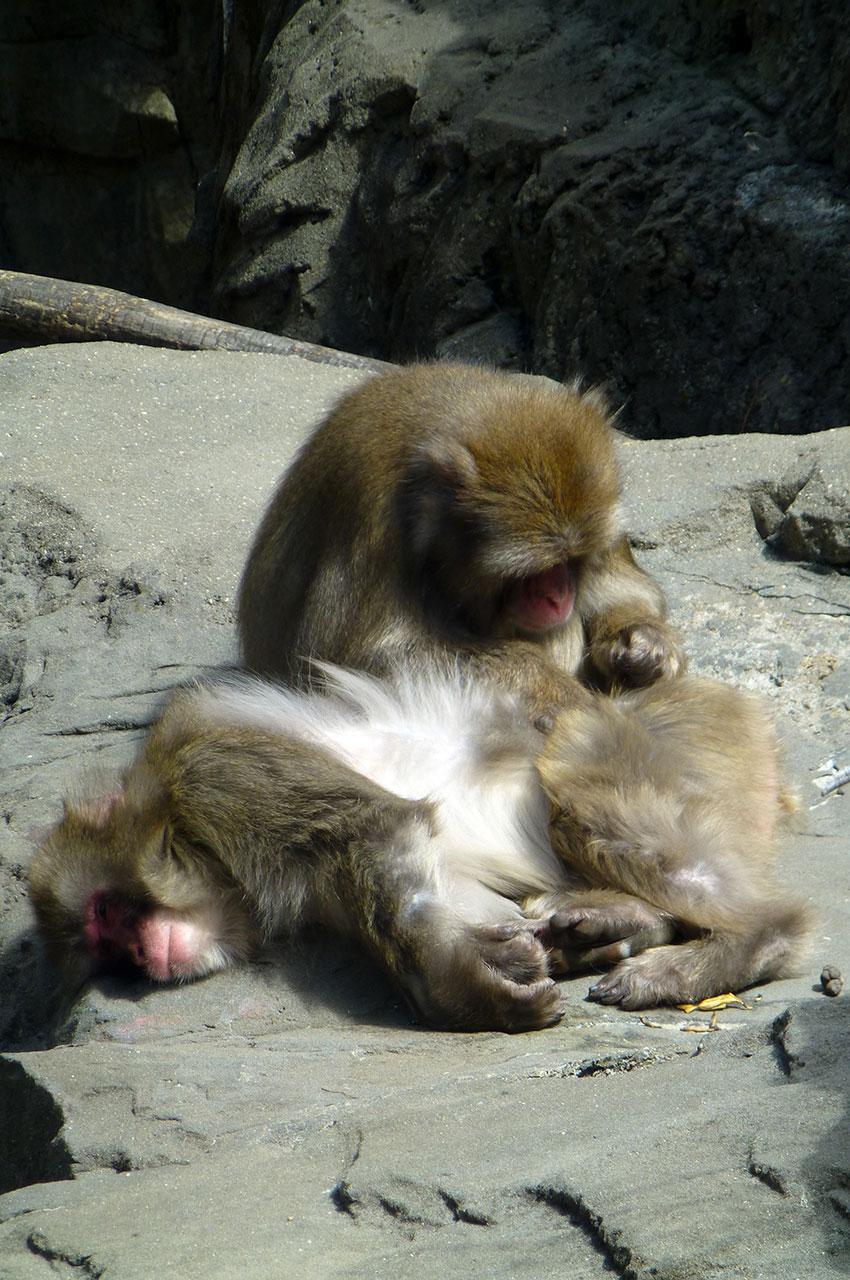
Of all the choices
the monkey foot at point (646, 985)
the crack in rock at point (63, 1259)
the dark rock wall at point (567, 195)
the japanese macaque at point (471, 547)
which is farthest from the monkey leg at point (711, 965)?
the dark rock wall at point (567, 195)

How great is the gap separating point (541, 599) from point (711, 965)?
49.3 inches

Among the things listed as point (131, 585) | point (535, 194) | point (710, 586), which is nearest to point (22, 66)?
point (535, 194)

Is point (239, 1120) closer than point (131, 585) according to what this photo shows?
Yes

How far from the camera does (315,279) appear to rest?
415 inches

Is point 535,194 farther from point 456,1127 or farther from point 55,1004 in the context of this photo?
point 456,1127

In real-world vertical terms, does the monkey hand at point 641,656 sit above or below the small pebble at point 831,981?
above

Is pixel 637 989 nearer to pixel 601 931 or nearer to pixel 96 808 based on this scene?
pixel 601 931

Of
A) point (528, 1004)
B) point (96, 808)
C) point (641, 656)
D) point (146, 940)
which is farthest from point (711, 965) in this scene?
point (96, 808)

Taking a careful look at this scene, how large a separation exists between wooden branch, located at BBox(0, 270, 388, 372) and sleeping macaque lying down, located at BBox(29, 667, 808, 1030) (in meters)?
4.51

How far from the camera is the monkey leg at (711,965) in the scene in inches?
130

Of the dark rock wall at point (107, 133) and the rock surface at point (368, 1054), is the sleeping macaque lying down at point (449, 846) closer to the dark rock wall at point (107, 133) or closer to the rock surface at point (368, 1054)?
the rock surface at point (368, 1054)

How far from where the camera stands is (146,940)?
365 cm

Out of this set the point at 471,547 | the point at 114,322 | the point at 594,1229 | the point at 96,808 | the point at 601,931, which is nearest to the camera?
the point at 594,1229

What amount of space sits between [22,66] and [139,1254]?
16919 millimetres
